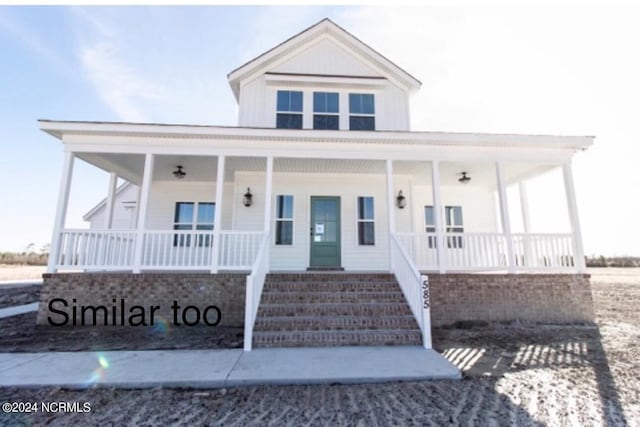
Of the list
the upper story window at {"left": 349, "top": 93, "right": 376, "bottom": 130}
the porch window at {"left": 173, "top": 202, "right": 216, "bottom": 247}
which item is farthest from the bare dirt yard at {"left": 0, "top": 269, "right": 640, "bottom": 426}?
the upper story window at {"left": 349, "top": 93, "right": 376, "bottom": 130}

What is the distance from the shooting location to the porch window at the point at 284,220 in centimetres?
896

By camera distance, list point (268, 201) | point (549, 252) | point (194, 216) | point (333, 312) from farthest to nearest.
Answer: point (194, 216) → point (549, 252) → point (268, 201) → point (333, 312)

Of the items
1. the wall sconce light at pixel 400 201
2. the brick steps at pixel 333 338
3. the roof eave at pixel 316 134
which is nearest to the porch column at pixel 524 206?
the roof eave at pixel 316 134

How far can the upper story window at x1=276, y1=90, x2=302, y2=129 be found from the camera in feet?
30.8

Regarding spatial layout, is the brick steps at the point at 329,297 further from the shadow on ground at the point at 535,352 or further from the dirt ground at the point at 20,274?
the dirt ground at the point at 20,274

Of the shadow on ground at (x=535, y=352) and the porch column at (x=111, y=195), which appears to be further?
the porch column at (x=111, y=195)

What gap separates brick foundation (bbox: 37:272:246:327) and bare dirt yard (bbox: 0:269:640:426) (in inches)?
129

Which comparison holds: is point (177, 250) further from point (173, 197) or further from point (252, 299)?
point (173, 197)

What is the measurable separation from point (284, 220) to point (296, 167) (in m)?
1.61

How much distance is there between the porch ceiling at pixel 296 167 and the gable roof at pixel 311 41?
3.20 metres

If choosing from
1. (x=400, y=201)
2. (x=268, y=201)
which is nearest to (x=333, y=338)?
(x=268, y=201)

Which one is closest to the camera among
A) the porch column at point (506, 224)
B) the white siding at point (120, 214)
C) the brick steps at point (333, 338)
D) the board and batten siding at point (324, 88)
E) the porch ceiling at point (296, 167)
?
the brick steps at point (333, 338)

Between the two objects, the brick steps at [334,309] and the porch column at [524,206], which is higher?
the porch column at [524,206]

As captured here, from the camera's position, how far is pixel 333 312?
224 inches
